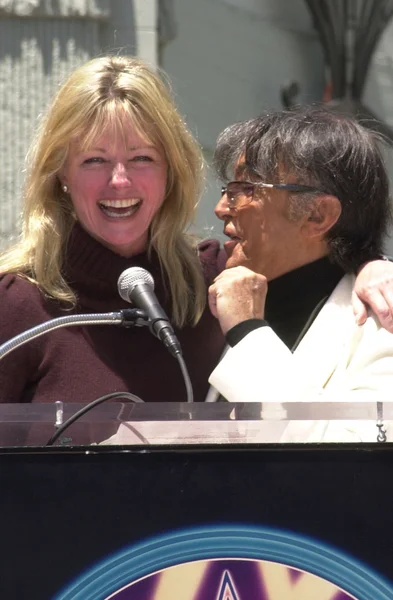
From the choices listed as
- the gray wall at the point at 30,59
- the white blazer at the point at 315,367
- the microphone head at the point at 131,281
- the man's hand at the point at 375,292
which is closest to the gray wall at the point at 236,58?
the gray wall at the point at 30,59

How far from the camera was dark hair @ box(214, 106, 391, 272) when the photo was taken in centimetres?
289

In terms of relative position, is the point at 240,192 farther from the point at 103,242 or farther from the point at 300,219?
the point at 103,242

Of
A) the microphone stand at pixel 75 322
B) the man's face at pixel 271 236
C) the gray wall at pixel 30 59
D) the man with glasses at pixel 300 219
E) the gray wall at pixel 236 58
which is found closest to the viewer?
the microphone stand at pixel 75 322

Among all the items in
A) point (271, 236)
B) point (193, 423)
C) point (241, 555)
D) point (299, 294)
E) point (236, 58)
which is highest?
point (236, 58)

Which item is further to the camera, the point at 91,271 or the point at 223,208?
the point at 91,271

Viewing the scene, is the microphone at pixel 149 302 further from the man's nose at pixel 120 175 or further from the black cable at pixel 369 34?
the black cable at pixel 369 34

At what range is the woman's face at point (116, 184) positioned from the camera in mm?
3012

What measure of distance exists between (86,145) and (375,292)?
757 mm

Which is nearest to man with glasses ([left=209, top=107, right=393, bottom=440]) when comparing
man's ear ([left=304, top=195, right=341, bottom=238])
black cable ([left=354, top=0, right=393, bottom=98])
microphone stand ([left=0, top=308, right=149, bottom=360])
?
man's ear ([left=304, top=195, right=341, bottom=238])

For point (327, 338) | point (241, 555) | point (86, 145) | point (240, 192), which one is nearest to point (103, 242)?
point (86, 145)

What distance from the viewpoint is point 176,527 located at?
200cm

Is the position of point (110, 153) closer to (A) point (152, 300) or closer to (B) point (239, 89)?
(A) point (152, 300)

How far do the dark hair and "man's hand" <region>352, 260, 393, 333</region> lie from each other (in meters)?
0.10

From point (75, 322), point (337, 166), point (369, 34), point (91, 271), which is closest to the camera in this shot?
point (75, 322)
